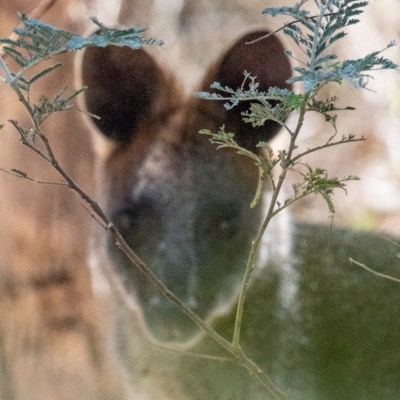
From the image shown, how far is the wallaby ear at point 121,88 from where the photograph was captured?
0.81 metres

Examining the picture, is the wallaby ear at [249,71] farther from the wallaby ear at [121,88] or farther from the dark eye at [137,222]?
the dark eye at [137,222]

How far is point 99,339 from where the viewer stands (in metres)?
0.88

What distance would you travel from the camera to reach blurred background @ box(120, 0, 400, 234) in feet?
2.61

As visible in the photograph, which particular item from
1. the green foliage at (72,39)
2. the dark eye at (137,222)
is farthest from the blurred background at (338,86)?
the green foliage at (72,39)

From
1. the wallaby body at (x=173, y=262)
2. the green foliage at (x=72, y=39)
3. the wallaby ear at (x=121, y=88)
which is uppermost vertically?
the wallaby ear at (x=121, y=88)

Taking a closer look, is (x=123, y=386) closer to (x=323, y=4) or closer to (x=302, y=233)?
(x=302, y=233)

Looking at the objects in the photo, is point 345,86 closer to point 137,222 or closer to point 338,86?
point 338,86

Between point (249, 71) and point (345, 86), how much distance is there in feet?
0.58

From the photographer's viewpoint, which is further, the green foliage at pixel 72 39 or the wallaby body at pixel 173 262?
the wallaby body at pixel 173 262

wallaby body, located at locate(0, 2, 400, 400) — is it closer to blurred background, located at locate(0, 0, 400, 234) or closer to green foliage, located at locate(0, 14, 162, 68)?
blurred background, located at locate(0, 0, 400, 234)

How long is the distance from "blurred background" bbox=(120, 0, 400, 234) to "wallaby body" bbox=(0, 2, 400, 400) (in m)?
0.03

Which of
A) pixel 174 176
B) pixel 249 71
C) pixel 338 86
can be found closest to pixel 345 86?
pixel 338 86

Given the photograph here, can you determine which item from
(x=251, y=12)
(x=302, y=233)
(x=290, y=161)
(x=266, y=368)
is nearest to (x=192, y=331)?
(x=266, y=368)

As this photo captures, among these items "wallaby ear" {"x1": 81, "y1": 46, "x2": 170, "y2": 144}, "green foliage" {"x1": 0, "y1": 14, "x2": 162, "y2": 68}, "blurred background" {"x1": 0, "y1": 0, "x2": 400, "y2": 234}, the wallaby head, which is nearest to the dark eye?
the wallaby head
